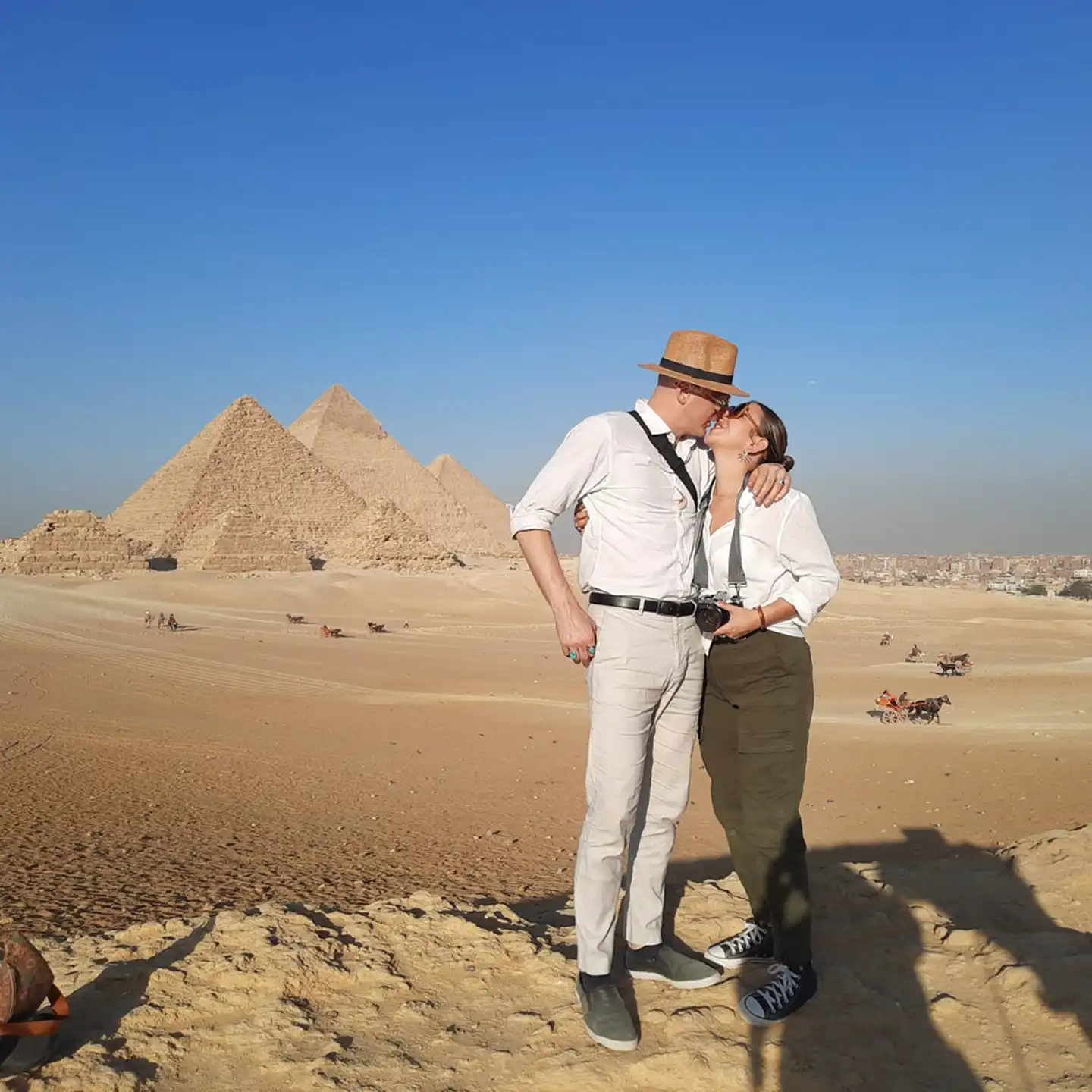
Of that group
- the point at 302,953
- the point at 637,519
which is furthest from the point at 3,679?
the point at 637,519

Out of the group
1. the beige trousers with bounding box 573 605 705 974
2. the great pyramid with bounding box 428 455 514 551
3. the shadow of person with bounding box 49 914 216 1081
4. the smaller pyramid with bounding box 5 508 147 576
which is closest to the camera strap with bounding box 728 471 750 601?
the beige trousers with bounding box 573 605 705 974

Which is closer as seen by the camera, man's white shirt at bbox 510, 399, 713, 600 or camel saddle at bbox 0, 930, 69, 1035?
camel saddle at bbox 0, 930, 69, 1035

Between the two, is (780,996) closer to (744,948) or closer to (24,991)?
(744,948)

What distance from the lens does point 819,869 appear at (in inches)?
157

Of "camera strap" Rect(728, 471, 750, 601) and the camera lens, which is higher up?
"camera strap" Rect(728, 471, 750, 601)

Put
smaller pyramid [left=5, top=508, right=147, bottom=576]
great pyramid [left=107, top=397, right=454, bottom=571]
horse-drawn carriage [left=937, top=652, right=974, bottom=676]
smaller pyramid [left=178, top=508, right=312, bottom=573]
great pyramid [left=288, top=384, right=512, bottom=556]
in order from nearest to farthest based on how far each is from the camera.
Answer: horse-drawn carriage [left=937, top=652, right=974, bottom=676], smaller pyramid [left=5, top=508, right=147, bottom=576], smaller pyramid [left=178, top=508, right=312, bottom=573], great pyramid [left=107, top=397, right=454, bottom=571], great pyramid [left=288, top=384, right=512, bottom=556]

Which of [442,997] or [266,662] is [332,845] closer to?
[442,997]

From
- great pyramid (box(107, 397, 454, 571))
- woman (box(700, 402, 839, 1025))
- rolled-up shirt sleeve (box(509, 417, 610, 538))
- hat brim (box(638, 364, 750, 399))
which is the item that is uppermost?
great pyramid (box(107, 397, 454, 571))

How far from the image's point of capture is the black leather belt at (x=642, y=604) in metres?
2.72

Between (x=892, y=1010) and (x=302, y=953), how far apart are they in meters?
1.72

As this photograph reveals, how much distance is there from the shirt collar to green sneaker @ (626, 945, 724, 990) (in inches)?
60.8

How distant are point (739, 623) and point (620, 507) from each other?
0.51m

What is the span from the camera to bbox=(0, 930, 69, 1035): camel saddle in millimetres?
2195

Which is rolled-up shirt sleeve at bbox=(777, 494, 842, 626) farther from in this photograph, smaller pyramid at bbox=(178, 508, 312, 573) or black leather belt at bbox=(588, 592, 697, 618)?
smaller pyramid at bbox=(178, 508, 312, 573)
